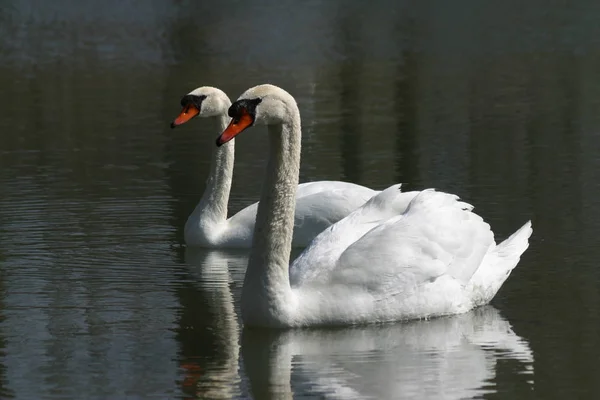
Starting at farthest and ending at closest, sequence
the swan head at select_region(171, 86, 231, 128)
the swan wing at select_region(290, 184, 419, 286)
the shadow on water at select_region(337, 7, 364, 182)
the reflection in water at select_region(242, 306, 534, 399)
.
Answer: the shadow on water at select_region(337, 7, 364, 182) → the swan head at select_region(171, 86, 231, 128) → the swan wing at select_region(290, 184, 419, 286) → the reflection in water at select_region(242, 306, 534, 399)

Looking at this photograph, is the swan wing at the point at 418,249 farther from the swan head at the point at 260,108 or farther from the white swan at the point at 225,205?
the white swan at the point at 225,205

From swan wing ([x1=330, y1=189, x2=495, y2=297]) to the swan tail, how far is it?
12 cm

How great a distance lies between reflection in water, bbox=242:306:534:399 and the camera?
7.91 metres

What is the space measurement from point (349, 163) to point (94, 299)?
6.81m

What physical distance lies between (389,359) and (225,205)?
4.76m

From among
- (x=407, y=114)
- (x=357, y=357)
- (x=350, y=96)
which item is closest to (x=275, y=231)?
(x=357, y=357)

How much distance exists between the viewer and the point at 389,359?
852cm

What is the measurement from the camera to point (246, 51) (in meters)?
34.9

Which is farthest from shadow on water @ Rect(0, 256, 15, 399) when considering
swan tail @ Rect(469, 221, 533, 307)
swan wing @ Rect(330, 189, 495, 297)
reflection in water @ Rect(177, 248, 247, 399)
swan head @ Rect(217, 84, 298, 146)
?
swan tail @ Rect(469, 221, 533, 307)

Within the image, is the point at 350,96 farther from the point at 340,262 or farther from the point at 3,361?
the point at 3,361

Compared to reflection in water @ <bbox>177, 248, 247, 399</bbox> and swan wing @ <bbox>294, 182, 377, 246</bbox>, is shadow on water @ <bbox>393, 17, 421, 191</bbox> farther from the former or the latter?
Answer: reflection in water @ <bbox>177, 248, 247, 399</bbox>

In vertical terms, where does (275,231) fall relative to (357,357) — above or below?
above

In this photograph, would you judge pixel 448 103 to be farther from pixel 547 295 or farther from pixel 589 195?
pixel 547 295

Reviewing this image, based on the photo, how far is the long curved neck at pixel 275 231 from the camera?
358 inches
